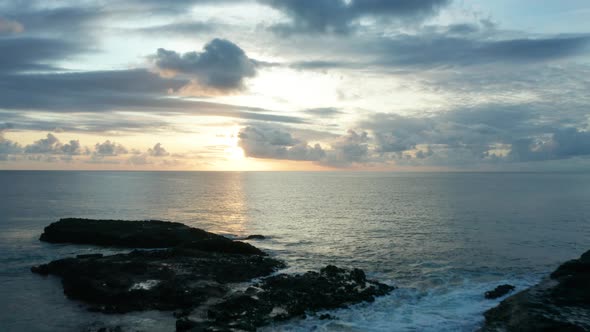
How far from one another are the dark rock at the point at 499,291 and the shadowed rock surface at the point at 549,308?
7.16ft

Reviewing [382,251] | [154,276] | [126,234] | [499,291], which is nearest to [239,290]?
[154,276]

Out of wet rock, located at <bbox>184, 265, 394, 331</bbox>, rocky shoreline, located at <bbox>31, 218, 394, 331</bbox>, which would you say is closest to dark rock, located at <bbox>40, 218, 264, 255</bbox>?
rocky shoreline, located at <bbox>31, 218, 394, 331</bbox>

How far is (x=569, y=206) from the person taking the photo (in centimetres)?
10275

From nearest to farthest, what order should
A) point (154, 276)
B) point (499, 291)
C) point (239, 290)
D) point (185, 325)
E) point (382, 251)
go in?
point (185, 325) → point (239, 290) → point (499, 291) → point (154, 276) → point (382, 251)

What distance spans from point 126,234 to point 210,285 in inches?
1015

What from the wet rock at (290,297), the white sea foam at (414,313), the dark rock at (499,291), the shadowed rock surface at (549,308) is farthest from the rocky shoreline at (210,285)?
the shadowed rock surface at (549,308)

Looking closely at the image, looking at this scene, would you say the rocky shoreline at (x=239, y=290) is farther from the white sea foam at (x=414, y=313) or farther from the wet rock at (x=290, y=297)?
the white sea foam at (x=414, y=313)

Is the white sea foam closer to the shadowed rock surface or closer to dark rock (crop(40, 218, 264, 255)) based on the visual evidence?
the shadowed rock surface

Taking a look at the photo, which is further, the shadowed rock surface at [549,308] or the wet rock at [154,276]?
the wet rock at [154,276]

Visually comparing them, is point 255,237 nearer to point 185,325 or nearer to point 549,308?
point 185,325

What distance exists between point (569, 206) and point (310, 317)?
101726mm

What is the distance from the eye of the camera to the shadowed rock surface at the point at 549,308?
2452 cm

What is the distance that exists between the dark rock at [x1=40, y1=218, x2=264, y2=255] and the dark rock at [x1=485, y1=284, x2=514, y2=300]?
82.8 feet

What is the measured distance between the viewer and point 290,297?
31250 millimetres
